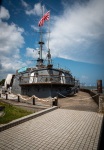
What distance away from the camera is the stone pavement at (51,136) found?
5195mm

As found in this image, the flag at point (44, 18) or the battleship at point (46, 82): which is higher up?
the flag at point (44, 18)

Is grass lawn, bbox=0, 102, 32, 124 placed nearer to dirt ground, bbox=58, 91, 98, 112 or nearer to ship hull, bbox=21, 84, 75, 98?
dirt ground, bbox=58, 91, 98, 112

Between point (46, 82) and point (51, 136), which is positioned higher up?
point (46, 82)

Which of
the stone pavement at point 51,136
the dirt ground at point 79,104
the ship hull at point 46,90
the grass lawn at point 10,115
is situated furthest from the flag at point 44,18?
the stone pavement at point 51,136

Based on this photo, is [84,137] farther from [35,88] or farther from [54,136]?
[35,88]

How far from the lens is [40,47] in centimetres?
3228

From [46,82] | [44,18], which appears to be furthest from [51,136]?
[44,18]

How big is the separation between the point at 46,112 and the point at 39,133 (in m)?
4.36

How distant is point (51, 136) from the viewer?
618 centimetres

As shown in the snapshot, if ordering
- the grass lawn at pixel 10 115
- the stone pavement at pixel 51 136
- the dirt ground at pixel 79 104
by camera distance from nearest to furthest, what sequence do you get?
the stone pavement at pixel 51 136
the grass lawn at pixel 10 115
the dirt ground at pixel 79 104

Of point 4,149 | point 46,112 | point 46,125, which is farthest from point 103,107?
point 4,149

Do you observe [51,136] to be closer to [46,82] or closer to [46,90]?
[46,82]

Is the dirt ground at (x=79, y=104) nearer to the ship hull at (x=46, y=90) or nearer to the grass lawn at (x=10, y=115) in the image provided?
the ship hull at (x=46, y=90)

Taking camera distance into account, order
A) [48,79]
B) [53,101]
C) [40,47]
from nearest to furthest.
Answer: [53,101] < [48,79] < [40,47]
